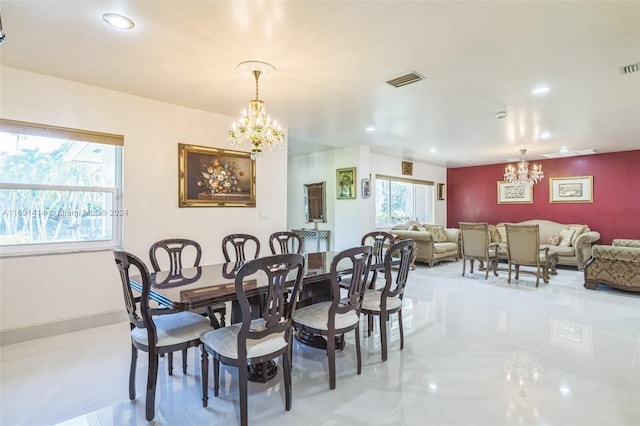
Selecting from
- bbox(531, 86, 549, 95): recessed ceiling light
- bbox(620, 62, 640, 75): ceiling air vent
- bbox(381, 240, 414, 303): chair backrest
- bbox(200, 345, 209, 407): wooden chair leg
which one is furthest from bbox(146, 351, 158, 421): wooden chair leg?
bbox(620, 62, 640, 75): ceiling air vent

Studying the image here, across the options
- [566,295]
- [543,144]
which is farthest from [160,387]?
[543,144]

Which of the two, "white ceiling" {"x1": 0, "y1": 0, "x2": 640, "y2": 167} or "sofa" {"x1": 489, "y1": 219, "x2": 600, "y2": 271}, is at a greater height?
"white ceiling" {"x1": 0, "y1": 0, "x2": 640, "y2": 167}

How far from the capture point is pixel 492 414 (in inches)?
76.5

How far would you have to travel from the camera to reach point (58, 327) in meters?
3.20

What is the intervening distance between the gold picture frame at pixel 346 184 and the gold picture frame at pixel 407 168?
212cm

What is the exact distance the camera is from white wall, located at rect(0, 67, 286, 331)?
302 centimetres

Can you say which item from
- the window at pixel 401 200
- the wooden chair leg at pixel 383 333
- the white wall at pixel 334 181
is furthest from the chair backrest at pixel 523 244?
the wooden chair leg at pixel 383 333

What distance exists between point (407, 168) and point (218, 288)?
23.2ft

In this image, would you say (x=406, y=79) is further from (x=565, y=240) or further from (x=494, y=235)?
(x=565, y=240)

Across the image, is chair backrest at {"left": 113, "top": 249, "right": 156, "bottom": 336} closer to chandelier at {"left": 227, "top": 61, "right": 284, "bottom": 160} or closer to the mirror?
chandelier at {"left": 227, "top": 61, "right": 284, "bottom": 160}

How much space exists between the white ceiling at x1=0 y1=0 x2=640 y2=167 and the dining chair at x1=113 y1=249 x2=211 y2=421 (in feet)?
5.38

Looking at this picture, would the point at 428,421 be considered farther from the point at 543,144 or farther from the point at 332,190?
the point at 543,144

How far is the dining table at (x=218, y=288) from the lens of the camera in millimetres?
1883

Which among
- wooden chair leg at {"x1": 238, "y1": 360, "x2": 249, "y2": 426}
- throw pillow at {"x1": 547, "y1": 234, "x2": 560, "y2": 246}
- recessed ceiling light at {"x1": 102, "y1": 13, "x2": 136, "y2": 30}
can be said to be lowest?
wooden chair leg at {"x1": 238, "y1": 360, "x2": 249, "y2": 426}
